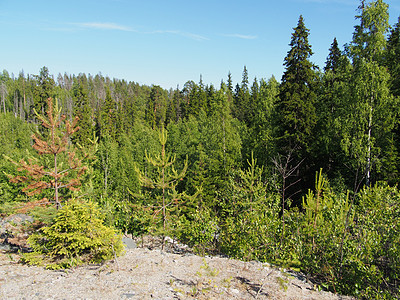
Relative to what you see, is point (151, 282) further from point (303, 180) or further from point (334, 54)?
point (334, 54)

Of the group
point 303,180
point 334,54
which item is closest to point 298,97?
point 303,180

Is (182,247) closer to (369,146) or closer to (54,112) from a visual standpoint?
(54,112)

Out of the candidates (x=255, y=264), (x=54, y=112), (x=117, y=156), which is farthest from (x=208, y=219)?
(x=117, y=156)

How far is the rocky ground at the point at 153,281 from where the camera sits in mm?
5527

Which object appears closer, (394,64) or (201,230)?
(201,230)

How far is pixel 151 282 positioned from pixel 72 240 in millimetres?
2224

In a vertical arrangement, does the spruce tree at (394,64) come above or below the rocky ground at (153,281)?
above

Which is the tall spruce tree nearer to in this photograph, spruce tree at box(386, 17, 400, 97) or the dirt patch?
spruce tree at box(386, 17, 400, 97)

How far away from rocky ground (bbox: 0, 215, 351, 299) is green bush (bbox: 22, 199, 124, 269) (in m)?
0.28

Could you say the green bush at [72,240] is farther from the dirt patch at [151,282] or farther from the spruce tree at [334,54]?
the spruce tree at [334,54]

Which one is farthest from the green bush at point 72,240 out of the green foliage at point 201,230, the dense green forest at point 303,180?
the green foliage at point 201,230

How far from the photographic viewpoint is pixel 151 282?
6.07m

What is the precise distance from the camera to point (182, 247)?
37.3 ft

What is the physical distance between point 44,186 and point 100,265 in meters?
3.78
